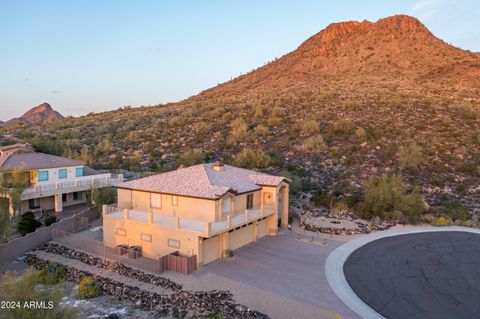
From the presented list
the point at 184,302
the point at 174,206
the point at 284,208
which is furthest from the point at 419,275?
Result: the point at 174,206

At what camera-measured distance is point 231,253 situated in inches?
874

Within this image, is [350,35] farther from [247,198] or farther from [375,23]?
[247,198]

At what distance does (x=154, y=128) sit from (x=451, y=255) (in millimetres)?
46748

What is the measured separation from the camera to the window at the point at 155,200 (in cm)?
2433

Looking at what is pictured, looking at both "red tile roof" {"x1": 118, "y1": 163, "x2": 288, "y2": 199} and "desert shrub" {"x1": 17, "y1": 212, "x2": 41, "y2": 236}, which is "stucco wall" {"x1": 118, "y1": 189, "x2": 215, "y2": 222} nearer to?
"red tile roof" {"x1": 118, "y1": 163, "x2": 288, "y2": 199}

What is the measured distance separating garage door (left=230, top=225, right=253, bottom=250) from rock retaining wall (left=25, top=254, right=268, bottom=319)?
5965 millimetres

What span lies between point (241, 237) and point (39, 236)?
1289 cm

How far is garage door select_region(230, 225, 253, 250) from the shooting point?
23.1 m

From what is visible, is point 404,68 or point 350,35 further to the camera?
point 350,35

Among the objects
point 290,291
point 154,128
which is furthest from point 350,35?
point 290,291

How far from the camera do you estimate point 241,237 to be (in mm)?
23891

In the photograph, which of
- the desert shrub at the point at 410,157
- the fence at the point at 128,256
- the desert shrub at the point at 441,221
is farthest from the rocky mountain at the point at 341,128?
the fence at the point at 128,256

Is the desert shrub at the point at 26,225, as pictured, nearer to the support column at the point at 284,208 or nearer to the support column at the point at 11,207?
the support column at the point at 11,207

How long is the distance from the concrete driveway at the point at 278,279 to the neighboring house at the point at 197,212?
49.3 inches
